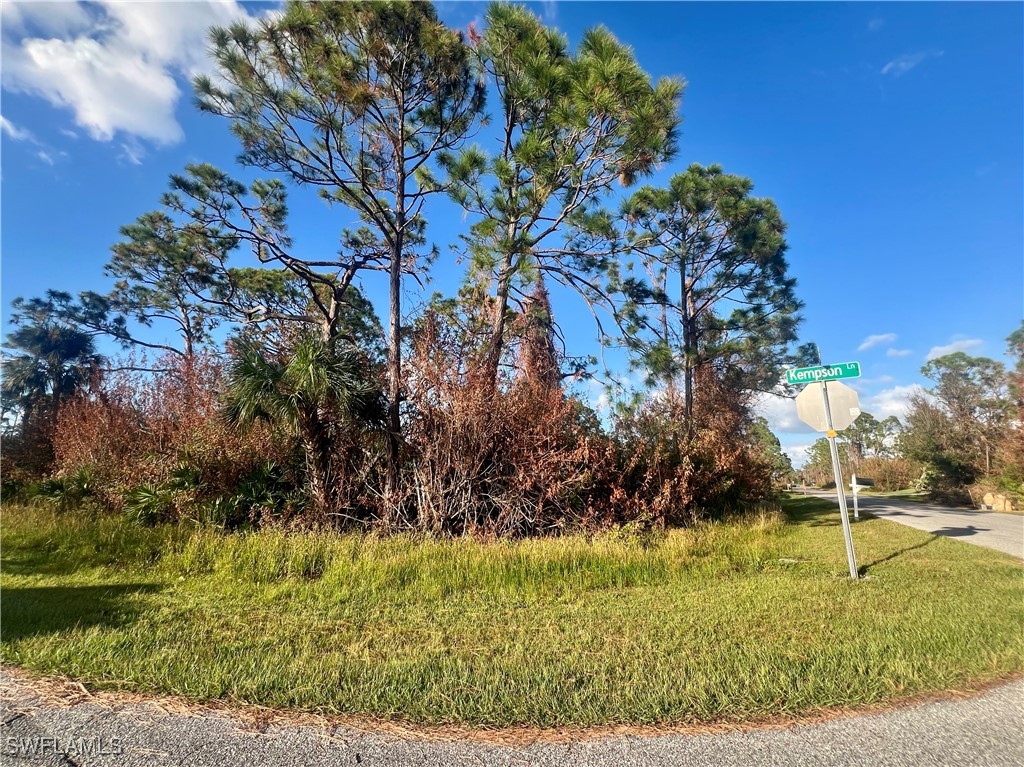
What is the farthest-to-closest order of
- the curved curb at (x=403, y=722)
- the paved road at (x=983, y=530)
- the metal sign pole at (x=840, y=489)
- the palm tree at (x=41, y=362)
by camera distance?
the palm tree at (x=41, y=362) < the paved road at (x=983, y=530) < the metal sign pole at (x=840, y=489) < the curved curb at (x=403, y=722)

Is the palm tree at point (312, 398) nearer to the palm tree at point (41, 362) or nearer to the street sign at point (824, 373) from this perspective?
the street sign at point (824, 373)

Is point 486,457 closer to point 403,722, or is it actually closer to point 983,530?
point 403,722

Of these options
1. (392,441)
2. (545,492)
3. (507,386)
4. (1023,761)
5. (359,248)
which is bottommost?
(1023,761)

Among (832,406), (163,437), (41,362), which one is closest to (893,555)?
(832,406)

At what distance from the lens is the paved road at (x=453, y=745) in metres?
2.38

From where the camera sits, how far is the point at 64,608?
4.80 metres

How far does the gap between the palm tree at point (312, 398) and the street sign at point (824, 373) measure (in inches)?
285

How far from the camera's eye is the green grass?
303cm

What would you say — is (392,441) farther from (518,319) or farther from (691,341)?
(691,341)

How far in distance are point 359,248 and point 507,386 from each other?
305 inches

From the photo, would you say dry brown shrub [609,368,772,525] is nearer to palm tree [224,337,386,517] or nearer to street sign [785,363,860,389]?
street sign [785,363,860,389]

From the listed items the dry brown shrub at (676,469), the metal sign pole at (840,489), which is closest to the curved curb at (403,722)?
the metal sign pole at (840,489)

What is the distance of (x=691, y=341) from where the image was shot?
18.0 metres

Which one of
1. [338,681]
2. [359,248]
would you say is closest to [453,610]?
[338,681]
